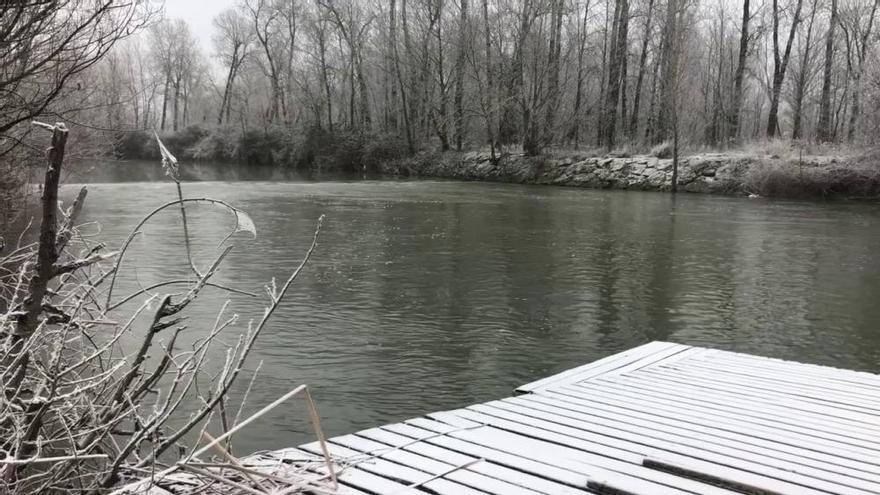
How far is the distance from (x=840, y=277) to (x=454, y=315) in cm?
770

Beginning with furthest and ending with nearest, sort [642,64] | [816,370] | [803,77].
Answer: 1. [803,77]
2. [642,64]
3. [816,370]

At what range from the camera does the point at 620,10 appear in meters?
42.1

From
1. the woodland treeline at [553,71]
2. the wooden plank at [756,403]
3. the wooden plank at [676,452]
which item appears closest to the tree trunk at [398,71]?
the woodland treeline at [553,71]

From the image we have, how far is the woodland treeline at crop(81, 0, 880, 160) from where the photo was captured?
37562mm

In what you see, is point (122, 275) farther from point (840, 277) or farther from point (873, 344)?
point (840, 277)

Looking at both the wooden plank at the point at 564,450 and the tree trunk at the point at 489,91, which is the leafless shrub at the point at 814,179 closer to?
the tree trunk at the point at 489,91

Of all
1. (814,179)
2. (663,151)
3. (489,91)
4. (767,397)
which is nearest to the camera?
(767,397)

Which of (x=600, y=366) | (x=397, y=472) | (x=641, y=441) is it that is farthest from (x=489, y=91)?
(x=397, y=472)

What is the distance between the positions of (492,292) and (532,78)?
2893cm

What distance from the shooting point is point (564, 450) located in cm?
464

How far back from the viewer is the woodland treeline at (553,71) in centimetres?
3756

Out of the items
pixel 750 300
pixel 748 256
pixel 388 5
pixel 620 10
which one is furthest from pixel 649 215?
pixel 388 5

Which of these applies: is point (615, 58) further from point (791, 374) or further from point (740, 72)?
point (791, 374)

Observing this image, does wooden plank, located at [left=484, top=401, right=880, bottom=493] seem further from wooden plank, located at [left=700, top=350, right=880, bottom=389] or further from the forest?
the forest
